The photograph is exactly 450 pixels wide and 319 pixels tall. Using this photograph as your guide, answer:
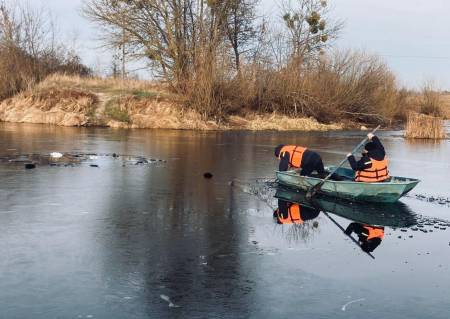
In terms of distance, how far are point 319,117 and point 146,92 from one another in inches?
512

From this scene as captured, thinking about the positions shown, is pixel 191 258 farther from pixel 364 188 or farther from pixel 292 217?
pixel 364 188

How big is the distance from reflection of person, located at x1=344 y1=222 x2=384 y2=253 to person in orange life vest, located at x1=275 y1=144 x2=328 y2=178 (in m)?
3.38

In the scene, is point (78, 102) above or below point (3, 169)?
above

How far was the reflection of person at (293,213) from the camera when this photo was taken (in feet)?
30.9

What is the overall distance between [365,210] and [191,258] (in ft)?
15.0

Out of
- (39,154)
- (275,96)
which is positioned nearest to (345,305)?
(39,154)

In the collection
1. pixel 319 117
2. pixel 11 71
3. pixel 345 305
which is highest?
pixel 11 71

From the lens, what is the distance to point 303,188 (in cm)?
1207

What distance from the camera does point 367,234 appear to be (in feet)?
28.1

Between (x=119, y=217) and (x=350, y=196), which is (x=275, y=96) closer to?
(x=350, y=196)

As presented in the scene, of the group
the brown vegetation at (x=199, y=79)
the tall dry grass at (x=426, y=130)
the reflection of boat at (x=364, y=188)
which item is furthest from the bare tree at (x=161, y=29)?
the reflection of boat at (x=364, y=188)

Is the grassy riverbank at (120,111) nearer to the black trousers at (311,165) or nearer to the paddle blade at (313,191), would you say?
the black trousers at (311,165)

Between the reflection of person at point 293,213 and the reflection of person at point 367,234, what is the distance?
2.87ft

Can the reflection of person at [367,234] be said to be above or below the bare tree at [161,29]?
below
